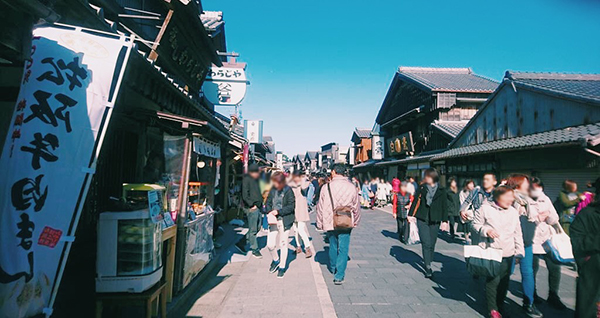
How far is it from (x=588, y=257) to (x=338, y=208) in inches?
133

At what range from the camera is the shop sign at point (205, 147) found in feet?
18.9

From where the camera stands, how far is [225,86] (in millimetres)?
12891

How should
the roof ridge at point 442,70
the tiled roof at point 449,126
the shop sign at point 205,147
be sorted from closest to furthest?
the shop sign at point 205,147, the tiled roof at point 449,126, the roof ridge at point 442,70

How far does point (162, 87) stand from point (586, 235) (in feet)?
20.8

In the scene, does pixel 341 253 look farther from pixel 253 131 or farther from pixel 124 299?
pixel 253 131

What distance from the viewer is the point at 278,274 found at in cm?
618

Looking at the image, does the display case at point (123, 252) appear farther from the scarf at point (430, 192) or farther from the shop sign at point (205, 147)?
the scarf at point (430, 192)

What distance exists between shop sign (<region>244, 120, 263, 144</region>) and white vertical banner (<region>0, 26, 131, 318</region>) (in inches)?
596

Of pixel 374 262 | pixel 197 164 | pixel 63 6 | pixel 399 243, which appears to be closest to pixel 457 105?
pixel 399 243

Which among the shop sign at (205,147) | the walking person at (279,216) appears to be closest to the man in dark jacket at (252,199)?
the walking person at (279,216)

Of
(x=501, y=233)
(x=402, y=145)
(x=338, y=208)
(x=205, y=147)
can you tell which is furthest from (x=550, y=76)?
(x=205, y=147)

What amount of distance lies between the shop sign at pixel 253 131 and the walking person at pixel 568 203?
14.5 meters

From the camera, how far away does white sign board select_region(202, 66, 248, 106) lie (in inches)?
499

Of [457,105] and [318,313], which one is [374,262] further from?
[457,105]
